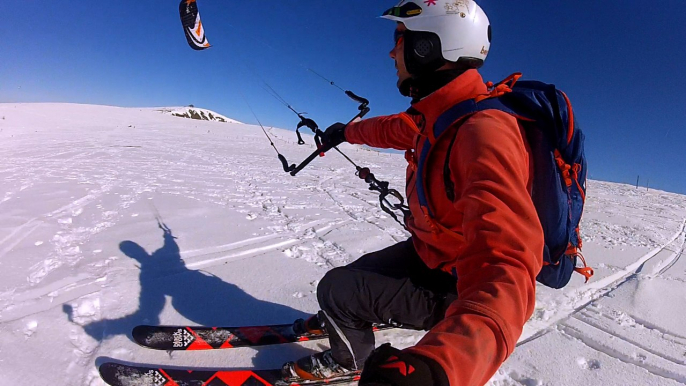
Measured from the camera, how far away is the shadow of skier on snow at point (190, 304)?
2.52 metres

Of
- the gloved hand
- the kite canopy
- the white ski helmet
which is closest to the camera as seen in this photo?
the white ski helmet

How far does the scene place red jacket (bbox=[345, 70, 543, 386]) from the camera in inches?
33.8

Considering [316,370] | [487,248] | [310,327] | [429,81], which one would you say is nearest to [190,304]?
[310,327]

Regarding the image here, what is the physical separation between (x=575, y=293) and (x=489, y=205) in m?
2.76

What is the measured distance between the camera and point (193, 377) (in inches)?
82.0

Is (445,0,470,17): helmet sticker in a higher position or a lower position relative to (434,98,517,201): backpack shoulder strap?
higher

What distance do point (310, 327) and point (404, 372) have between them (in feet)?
5.67

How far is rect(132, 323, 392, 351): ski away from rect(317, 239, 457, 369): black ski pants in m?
0.54

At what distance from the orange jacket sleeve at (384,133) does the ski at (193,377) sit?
63.9 inches

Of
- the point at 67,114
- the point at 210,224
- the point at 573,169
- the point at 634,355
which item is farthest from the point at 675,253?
the point at 67,114

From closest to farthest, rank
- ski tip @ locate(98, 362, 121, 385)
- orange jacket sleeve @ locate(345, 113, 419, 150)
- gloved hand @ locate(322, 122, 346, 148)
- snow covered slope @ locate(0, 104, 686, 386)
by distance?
ski tip @ locate(98, 362, 121, 385), snow covered slope @ locate(0, 104, 686, 386), orange jacket sleeve @ locate(345, 113, 419, 150), gloved hand @ locate(322, 122, 346, 148)

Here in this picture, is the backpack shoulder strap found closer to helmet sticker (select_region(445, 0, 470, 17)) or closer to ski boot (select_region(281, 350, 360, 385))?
helmet sticker (select_region(445, 0, 470, 17))

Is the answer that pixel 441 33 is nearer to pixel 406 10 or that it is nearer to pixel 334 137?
pixel 406 10

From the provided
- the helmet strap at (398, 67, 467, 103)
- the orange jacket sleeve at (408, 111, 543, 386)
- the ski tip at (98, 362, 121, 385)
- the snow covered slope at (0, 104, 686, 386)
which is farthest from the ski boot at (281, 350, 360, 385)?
the helmet strap at (398, 67, 467, 103)
